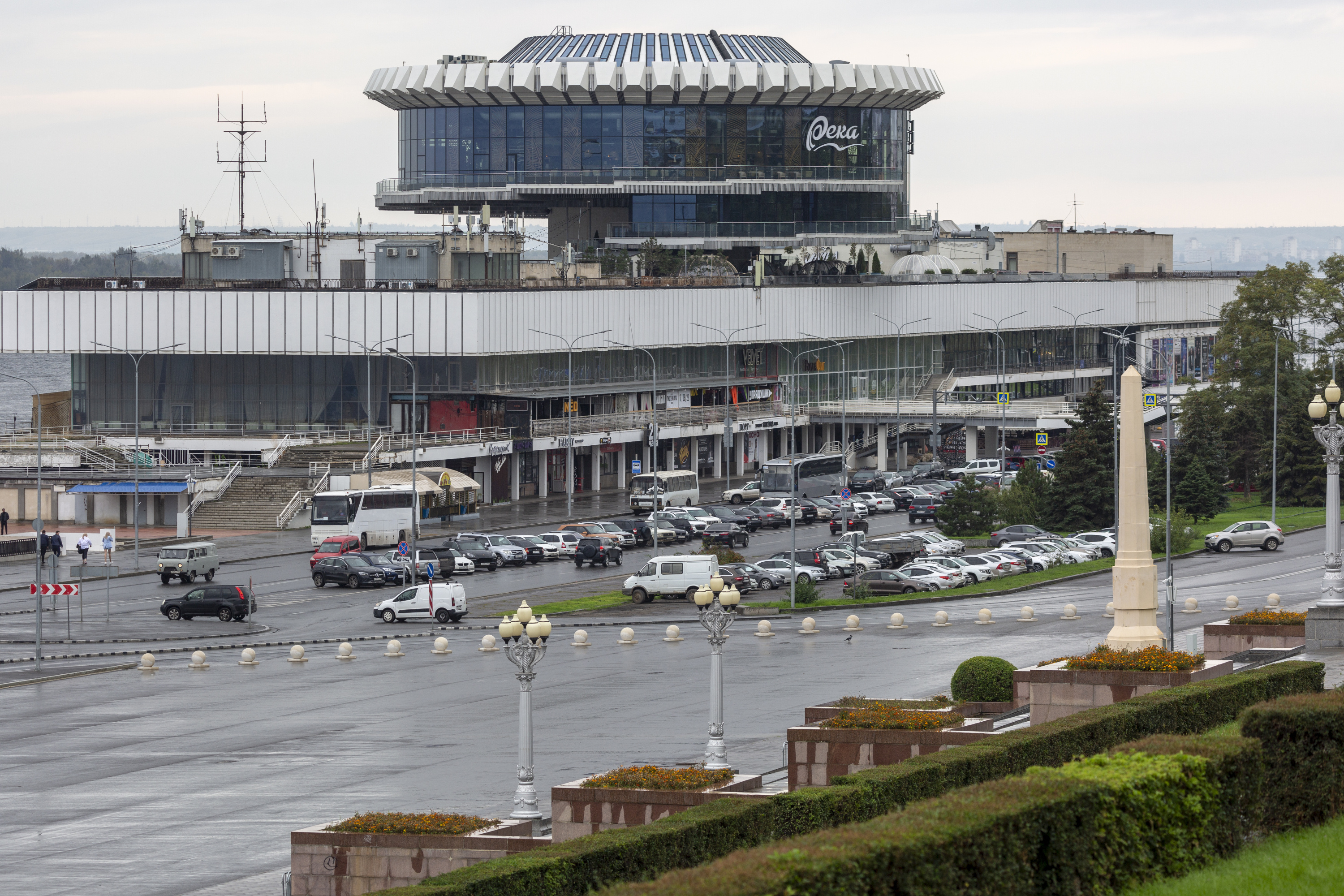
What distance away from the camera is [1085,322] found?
561ft

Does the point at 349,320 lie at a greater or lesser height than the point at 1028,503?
greater

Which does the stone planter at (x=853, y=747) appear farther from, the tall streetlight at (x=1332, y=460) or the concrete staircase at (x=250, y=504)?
the concrete staircase at (x=250, y=504)

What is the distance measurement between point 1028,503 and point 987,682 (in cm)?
5681

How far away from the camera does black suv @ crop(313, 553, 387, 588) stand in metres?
79.3

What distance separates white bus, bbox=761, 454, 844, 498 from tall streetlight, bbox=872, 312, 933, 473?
14.1m

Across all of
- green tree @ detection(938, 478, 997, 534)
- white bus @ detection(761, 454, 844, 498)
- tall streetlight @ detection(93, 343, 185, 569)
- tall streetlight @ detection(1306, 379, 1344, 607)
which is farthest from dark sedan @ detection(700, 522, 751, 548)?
tall streetlight @ detection(1306, 379, 1344, 607)

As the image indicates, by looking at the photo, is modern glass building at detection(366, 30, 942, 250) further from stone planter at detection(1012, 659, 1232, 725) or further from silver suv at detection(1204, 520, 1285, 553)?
stone planter at detection(1012, 659, 1232, 725)

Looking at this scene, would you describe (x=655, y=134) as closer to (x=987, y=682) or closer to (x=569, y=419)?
(x=569, y=419)

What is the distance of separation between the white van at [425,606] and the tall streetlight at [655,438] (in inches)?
687

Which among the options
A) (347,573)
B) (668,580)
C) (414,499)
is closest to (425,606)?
(668,580)

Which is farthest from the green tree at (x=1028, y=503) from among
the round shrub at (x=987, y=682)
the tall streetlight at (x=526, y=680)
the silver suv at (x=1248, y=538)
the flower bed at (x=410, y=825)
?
the flower bed at (x=410, y=825)

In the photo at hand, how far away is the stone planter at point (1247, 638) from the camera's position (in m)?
41.4

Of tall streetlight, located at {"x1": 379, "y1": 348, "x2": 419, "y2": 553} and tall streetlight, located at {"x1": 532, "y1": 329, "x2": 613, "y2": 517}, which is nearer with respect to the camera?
tall streetlight, located at {"x1": 379, "y1": 348, "x2": 419, "y2": 553}

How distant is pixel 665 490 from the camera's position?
347 ft
